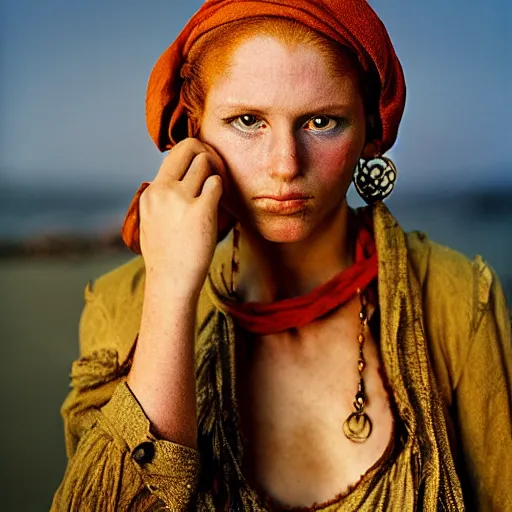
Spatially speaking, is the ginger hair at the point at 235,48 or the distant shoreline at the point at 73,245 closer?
the ginger hair at the point at 235,48

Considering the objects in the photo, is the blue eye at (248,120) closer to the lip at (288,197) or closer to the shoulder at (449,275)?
the lip at (288,197)

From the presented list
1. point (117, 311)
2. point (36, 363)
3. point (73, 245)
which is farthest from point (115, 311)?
point (73, 245)

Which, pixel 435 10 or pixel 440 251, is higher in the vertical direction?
pixel 435 10

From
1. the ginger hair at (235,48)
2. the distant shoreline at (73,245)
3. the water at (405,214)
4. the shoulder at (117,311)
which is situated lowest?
the shoulder at (117,311)

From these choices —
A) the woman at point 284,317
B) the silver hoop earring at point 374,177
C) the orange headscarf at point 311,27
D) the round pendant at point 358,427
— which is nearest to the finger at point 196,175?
the woman at point 284,317

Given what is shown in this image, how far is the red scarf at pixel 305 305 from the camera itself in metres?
1.08

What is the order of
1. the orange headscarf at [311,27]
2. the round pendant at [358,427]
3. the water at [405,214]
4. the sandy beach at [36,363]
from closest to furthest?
the orange headscarf at [311,27] → the round pendant at [358,427] → the sandy beach at [36,363] → the water at [405,214]

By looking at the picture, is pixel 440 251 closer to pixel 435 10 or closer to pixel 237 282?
pixel 237 282

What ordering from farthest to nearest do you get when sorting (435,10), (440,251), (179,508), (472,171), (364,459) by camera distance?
(472,171) → (435,10) → (440,251) → (364,459) → (179,508)

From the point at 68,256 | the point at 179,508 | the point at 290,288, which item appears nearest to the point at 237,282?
the point at 290,288

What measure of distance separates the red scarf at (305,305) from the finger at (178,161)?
200 mm

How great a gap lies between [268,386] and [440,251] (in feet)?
1.00

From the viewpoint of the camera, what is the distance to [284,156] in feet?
3.10

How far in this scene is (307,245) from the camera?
1104 mm
